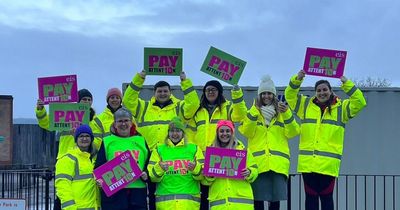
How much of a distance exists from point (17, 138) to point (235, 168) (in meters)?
26.4

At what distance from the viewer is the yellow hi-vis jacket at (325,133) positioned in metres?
7.05

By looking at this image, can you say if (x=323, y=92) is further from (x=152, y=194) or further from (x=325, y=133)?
(x=152, y=194)

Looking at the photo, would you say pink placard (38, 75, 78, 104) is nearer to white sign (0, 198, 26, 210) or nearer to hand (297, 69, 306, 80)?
white sign (0, 198, 26, 210)

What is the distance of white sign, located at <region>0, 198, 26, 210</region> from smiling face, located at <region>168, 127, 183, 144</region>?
2.35 meters

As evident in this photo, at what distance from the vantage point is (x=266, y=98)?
7086mm

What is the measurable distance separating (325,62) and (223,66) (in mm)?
1425

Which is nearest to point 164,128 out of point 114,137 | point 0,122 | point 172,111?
point 172,111

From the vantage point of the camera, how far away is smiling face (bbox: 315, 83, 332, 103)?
23.4 feet

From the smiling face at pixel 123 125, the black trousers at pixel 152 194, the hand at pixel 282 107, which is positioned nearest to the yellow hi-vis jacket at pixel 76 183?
the smiling face at pixel 123 125

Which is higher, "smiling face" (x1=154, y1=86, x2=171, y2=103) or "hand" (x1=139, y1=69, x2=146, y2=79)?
"hand" (x1=139, y1=69, x2=146, y2=79)

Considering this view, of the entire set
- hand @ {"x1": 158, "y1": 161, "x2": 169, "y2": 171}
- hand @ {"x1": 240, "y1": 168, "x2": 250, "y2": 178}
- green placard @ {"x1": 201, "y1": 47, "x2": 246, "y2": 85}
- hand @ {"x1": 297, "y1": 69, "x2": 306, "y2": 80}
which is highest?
green placard @ {"x1": 201, "y1": 47, "x2": 246, "y2": 85}

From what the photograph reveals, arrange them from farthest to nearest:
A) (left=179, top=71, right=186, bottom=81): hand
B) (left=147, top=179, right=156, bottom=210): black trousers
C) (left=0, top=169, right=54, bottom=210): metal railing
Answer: (left=0, top=169, right=54, bottom=210): metal railing
(left=179, top=71, right=186, bottom=81): hand
(left=147, top=179, right=156, bottom=210): black trousers

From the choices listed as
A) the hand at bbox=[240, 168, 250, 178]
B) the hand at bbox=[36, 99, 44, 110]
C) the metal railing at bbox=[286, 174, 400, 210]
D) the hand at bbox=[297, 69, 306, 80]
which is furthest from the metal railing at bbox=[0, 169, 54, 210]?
the metal railing at bbox=[286, 174, 400, 210]

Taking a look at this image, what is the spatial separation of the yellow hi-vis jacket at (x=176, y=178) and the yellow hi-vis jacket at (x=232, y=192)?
0.18 meters
